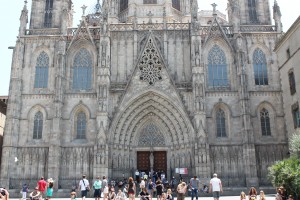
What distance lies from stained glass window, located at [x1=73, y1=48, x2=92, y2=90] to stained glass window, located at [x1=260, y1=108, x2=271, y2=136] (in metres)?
18.8

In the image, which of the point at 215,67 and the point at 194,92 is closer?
the point at 194,92

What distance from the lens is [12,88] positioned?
36.9m

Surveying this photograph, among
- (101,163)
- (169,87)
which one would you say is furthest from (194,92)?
(101,163)

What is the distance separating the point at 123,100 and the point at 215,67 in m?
10.8

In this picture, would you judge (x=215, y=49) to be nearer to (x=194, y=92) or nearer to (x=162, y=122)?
(x=194, y=92)

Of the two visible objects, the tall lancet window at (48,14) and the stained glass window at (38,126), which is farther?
the tall lancet window at (48,14)

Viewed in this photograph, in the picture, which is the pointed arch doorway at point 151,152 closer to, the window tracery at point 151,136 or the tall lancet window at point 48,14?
the window tracery at point 151,136

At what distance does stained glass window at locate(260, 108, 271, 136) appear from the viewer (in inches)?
1423

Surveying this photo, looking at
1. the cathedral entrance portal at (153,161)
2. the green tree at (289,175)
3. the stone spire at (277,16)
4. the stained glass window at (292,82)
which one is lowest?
the green tree at (289,175)

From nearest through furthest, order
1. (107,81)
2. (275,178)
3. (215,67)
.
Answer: (275,178)
(107,81)
(215,67)

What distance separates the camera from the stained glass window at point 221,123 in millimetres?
36281

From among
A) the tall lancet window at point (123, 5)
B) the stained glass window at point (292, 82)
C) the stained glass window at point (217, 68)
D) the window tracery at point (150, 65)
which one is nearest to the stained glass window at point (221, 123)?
the stained glass window at point (217, 68)

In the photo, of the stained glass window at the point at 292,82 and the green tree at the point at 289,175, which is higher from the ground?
the stained glass window at the point at 292,82

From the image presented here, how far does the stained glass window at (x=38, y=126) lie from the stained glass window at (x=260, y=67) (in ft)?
77.1
